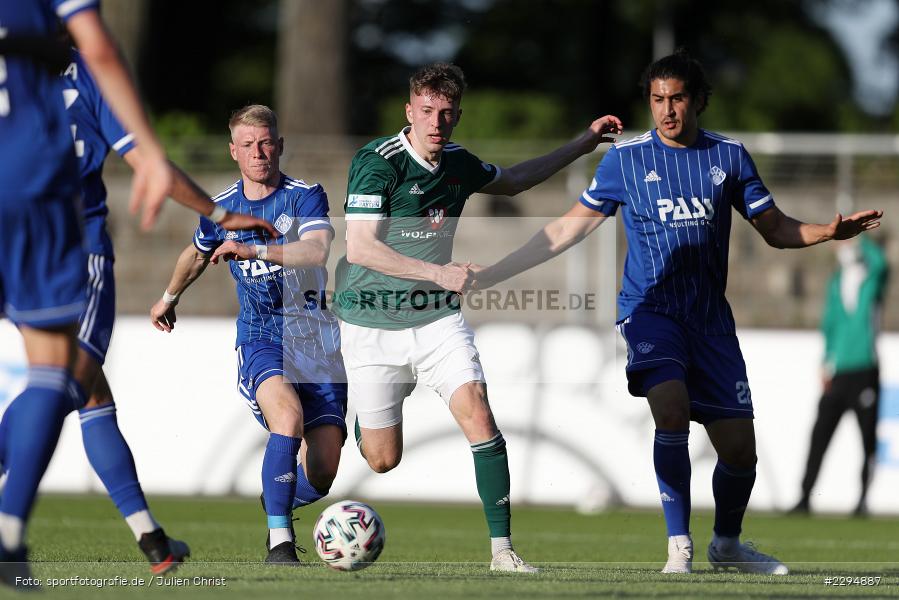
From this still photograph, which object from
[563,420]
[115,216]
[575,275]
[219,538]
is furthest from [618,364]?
[115,216]

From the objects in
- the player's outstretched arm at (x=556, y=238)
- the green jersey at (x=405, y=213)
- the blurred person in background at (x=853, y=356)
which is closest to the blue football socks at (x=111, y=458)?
the green jersey at (x=405, y=213)

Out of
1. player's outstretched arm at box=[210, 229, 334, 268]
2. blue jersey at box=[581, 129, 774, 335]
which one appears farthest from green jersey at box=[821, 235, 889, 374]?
player's outstretched arm at box=[210, 229, 334, 268]

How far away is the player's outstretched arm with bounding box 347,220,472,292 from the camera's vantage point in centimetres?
677

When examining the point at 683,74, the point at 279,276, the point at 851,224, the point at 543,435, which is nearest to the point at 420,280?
the point at 279,276

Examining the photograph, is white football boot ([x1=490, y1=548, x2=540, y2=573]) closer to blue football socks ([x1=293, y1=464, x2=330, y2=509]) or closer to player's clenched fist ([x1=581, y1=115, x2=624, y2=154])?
blue football socks ([x1=293, y1=464, x2=330, y2=509])

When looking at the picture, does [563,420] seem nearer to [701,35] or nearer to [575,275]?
[575,275]

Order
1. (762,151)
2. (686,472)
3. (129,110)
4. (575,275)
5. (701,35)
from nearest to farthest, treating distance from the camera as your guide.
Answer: (129,110)
(686,472)
(575,275)
(762,151)
(701,35)

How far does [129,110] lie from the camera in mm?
4770

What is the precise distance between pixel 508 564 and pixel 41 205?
9.82 ft

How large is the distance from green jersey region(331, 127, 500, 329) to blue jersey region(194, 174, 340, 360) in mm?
238

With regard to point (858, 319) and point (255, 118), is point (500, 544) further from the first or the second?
point (858, 319)

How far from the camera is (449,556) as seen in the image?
27.7 feet

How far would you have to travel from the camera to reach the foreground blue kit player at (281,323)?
23.3 ft

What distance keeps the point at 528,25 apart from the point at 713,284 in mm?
32292
